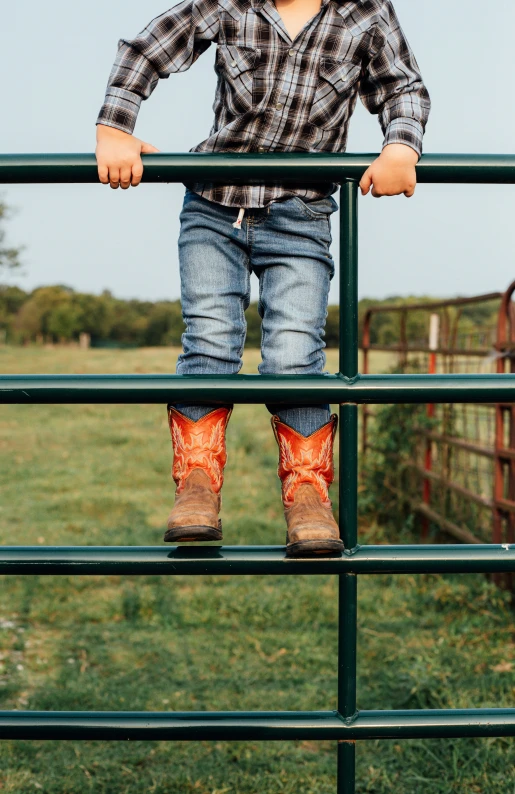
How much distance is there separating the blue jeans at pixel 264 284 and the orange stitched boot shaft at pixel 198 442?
104 millimetres

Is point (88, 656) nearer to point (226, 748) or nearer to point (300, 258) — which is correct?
point (226, 748)

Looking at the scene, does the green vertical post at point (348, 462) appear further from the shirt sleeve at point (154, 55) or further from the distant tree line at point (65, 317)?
the distant tree line at point (65, 317)

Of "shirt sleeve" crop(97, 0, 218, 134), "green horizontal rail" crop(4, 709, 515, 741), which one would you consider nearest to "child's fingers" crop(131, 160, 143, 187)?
"shirt sleeve" crop(97, 0, 218, 134)

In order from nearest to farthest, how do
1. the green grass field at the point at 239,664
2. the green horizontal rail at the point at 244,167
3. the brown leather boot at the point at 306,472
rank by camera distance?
the green horizontal rail at the point at 244,167
the brown leather boot at the point at 306,472
the green grass field at the point at 239,664

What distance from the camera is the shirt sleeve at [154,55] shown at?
1.61 metres

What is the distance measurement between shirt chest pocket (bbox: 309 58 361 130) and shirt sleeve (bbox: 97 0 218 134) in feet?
0.74

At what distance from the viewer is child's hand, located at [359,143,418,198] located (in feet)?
4.66

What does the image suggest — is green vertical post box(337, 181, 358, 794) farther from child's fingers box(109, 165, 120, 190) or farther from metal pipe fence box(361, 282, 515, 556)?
metal pipe fence box(361, 282, 515, 556)

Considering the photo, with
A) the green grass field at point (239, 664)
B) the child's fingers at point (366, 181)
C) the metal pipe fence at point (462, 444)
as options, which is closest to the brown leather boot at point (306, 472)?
the child's fingers at point (366, 181)

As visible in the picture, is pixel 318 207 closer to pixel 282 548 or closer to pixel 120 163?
pixel 120 163

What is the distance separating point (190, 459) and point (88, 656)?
2214mm

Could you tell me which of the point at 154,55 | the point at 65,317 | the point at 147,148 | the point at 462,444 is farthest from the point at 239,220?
the point at 65,317

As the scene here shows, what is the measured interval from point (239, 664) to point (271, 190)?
2.29m

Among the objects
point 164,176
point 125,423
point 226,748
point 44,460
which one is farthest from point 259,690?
point 125,423
